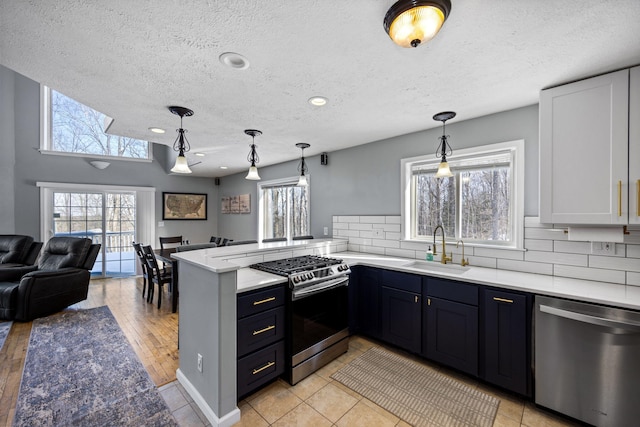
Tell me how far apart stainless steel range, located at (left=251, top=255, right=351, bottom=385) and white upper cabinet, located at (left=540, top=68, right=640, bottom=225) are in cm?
177

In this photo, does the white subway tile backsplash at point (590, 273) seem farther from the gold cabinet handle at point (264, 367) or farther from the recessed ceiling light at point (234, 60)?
the recessed ceiling light at point (234, 60)

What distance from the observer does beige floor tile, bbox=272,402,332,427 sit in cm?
176

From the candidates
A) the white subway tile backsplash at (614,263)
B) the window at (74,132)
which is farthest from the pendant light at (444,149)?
the window at (74,132)

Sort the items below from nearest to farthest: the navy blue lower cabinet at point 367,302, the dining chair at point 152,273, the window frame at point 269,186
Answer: the navy blue lower cabinet at point 367,302 < the dining chair at point 152,273 < the window frame at point 269,186

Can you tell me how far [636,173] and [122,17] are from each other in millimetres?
3061

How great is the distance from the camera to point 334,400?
1993mm

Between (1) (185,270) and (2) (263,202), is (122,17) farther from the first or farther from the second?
(2) (263,202)

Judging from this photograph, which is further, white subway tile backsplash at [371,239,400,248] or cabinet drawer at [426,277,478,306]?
white subway tile backsplash at [371,239,400,248]

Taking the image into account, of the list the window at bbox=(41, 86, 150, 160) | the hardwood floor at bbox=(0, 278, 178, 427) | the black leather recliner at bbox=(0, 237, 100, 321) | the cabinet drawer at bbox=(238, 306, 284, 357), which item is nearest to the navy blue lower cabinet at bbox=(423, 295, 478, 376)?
the cabinet drawer at bbox=(238, 306, 284, 357)

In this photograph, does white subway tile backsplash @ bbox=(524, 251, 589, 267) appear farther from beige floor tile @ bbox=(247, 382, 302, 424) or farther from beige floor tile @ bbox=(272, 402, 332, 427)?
beige floor tile @ bbox=(247, 382, 302, 424)

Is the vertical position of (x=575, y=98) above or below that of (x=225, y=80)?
below

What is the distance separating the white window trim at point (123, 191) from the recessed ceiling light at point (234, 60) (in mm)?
5327

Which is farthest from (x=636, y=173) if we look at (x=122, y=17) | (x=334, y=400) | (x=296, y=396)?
(x=122, y=17)

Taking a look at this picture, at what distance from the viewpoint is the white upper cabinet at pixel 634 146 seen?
5.49ft
